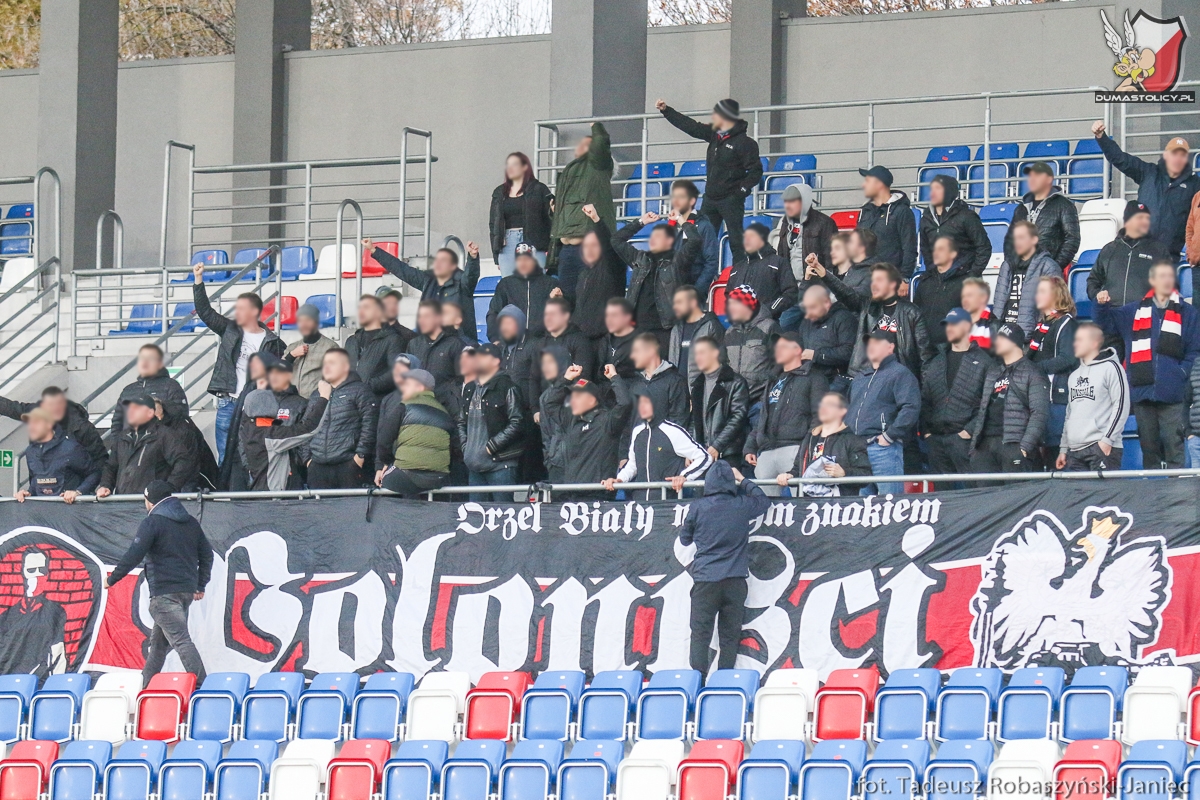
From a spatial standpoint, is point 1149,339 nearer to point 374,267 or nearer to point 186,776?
point 186,776

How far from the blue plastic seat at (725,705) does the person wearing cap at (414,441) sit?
7.93 feet

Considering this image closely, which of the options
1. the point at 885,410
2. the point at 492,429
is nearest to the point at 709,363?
the point at 885,410

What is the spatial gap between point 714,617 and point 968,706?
1.61 metres

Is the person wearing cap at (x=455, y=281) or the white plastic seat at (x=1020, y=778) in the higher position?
the person wearing cap at (x=455, y=281)

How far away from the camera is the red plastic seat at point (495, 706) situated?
10547mm

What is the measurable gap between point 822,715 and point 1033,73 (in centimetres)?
1139

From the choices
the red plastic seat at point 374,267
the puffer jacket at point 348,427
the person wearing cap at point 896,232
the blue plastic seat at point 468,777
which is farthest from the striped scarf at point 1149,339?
the red plastic seat at point 374,267

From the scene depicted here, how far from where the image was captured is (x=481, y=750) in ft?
33.0

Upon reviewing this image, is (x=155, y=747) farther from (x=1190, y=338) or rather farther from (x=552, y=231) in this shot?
(x=1190, y=338)

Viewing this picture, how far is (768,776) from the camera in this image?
9.27m

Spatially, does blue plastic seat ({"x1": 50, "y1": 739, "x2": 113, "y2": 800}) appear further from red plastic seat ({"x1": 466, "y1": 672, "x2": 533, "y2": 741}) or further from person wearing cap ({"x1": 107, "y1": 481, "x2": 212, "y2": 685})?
red plastic seat ({"x1": 466, "y1": 672, "x2": 533, "y2": 741})

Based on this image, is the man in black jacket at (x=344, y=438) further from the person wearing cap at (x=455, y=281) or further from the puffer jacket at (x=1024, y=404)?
the puffer jacket at (x=1024, y=404)

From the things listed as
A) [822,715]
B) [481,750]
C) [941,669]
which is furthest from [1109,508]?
[481,750]

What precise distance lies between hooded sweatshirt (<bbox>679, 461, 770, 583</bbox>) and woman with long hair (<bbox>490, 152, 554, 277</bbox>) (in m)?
3.65
